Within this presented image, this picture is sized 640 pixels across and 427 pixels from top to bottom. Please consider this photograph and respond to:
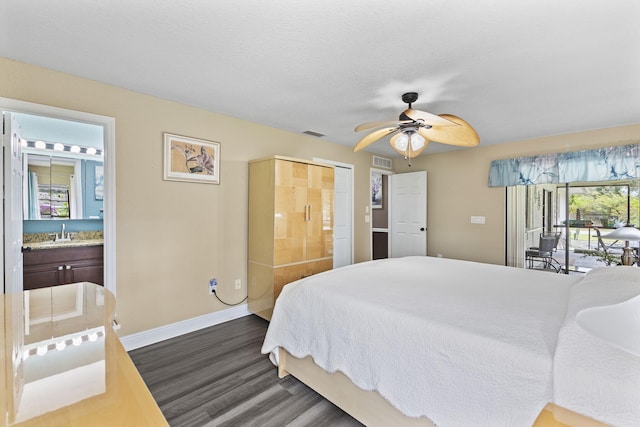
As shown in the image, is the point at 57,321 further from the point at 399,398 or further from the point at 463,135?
the point at 463,135

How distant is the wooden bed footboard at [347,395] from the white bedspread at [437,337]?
0.30 ft

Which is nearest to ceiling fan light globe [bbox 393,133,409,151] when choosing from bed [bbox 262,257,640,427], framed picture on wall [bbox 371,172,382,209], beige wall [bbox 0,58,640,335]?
bed [bbox 262,257,640,427]

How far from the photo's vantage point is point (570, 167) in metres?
3.69

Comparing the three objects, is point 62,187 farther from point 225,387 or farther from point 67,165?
point 225,387

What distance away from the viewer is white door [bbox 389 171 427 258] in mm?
5023

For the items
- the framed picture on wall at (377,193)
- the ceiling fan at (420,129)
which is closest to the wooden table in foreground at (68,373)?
the ceiling fan at (420,129)

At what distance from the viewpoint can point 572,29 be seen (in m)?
1.66

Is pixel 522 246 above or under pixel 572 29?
under

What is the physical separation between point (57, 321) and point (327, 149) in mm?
3776

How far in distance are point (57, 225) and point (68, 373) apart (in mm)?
4133

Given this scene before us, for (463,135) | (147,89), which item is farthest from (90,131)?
(463,135)

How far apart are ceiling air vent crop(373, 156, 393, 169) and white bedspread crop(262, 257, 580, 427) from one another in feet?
10.5

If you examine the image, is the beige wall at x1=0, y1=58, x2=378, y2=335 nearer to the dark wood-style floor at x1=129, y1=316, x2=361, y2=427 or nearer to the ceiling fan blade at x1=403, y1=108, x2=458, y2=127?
the dark wood-style floor at x1=129, y1=316, x2=361, y2=427

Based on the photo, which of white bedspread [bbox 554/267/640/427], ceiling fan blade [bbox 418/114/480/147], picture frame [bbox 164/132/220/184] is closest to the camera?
white bedspread [bbox 554/267/640/427]
